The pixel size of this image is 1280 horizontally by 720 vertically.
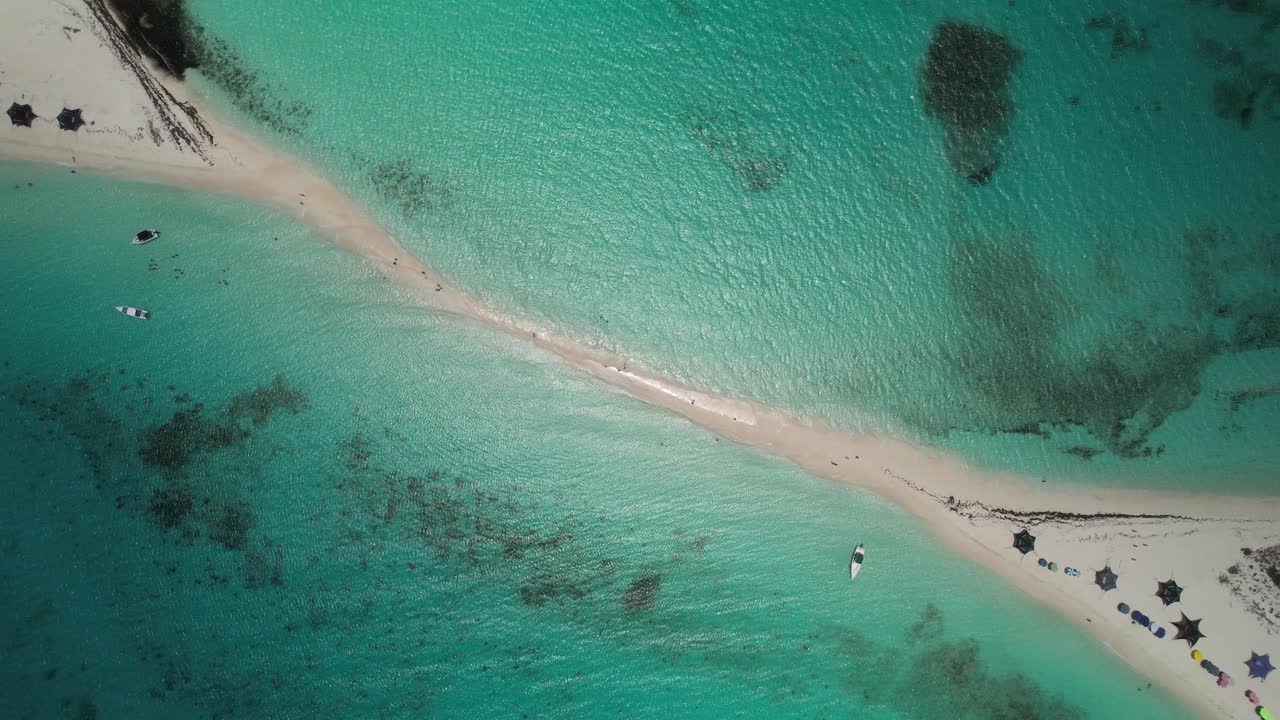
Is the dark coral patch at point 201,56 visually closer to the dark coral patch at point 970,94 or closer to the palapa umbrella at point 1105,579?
the dark coral patch at point 970,94

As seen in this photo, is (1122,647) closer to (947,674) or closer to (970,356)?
(947,674)

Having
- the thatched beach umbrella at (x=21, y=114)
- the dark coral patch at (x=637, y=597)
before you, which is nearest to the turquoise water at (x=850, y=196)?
the thatched beach umbrella at (x=21, y=114)

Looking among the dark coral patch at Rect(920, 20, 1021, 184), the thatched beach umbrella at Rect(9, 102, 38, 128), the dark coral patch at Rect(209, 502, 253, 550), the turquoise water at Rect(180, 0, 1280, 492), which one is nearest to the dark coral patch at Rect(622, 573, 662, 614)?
the turquoise water at Rect(180, 0, 1280, 492)

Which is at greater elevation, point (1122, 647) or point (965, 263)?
point (965, 263)

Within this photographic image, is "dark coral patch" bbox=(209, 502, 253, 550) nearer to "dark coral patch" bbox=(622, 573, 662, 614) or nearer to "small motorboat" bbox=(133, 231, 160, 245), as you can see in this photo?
"small motorboat" bbox=(133, 231, 160, 245)

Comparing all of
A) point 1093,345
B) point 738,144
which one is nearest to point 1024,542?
point 1093,345

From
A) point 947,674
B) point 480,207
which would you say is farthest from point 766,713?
point 480,207
